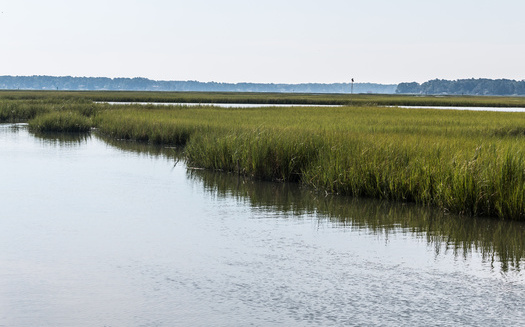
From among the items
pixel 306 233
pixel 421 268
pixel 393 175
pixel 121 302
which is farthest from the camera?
pixel 393 175

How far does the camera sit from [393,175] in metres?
17.6

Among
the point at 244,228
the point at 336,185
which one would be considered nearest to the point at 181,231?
the point at 244,228

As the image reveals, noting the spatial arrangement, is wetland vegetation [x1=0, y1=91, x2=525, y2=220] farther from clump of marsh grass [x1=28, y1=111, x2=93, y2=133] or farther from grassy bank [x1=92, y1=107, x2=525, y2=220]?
clump of marsh grass [x1=28, y1=111, x2=93, y2=133]

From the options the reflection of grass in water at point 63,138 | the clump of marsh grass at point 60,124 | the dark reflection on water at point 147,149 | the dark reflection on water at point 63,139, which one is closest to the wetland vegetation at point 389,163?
the dark reflection on water at point 147,149

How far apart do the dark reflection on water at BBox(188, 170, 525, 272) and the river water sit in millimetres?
43

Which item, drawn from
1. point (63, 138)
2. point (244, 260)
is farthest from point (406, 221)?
point (63, 138)

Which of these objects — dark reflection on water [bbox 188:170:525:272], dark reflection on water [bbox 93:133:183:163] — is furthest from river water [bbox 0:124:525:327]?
dark reflection on water [bbox 93:133:183:163]

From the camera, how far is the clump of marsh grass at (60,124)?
4372cm

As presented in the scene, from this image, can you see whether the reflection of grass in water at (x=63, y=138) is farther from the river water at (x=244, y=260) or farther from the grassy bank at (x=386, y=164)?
the river water at (x=244, y=260)

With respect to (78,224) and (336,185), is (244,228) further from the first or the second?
(336,185)

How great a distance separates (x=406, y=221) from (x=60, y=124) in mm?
33224

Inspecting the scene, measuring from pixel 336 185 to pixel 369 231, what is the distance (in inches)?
184

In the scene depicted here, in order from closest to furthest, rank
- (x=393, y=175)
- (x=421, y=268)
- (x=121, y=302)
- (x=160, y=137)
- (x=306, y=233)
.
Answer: (x=121, y=302) < (x=421, y=268) < (x=306, y=233) < (x=393, y=175) < (x=160, y=137)

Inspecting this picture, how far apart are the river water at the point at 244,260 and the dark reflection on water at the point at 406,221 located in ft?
0.14
